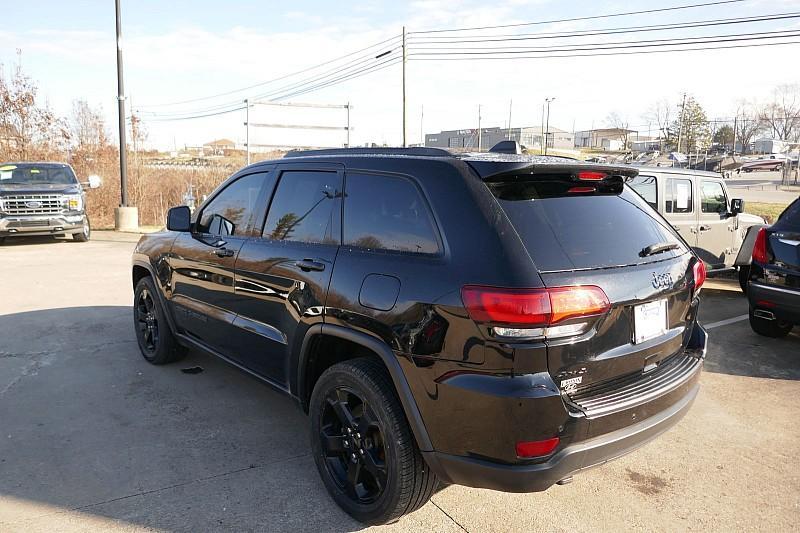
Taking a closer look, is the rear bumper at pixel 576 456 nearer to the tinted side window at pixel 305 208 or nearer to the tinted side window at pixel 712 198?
the tinted side window at pixel 305 208

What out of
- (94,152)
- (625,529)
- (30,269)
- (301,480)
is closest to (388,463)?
(301,480)

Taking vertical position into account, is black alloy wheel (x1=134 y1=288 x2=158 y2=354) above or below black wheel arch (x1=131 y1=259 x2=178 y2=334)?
Answer: below

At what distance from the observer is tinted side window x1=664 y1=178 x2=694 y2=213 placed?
805 centimetres

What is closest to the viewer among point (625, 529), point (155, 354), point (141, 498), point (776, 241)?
point (625, 529)

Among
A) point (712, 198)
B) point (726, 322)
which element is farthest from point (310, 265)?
point (712, 198)

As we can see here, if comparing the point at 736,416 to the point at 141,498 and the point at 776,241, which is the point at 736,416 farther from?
the point at 141,498

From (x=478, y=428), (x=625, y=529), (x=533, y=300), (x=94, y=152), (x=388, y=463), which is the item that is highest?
(x=94, y=152)

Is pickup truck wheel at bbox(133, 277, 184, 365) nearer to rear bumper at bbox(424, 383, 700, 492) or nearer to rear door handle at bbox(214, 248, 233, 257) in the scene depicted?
rear door handle at bbox(214, 248, 233, 257)

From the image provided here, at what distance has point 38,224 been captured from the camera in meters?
12.7

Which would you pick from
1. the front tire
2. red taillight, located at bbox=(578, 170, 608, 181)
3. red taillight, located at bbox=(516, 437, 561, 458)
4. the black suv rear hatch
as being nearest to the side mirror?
the black suv rear hatch

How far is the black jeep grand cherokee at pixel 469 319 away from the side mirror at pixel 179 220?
1312 mm

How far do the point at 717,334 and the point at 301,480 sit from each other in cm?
511

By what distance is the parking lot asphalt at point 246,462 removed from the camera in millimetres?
3031

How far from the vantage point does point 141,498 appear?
10.4 feet
